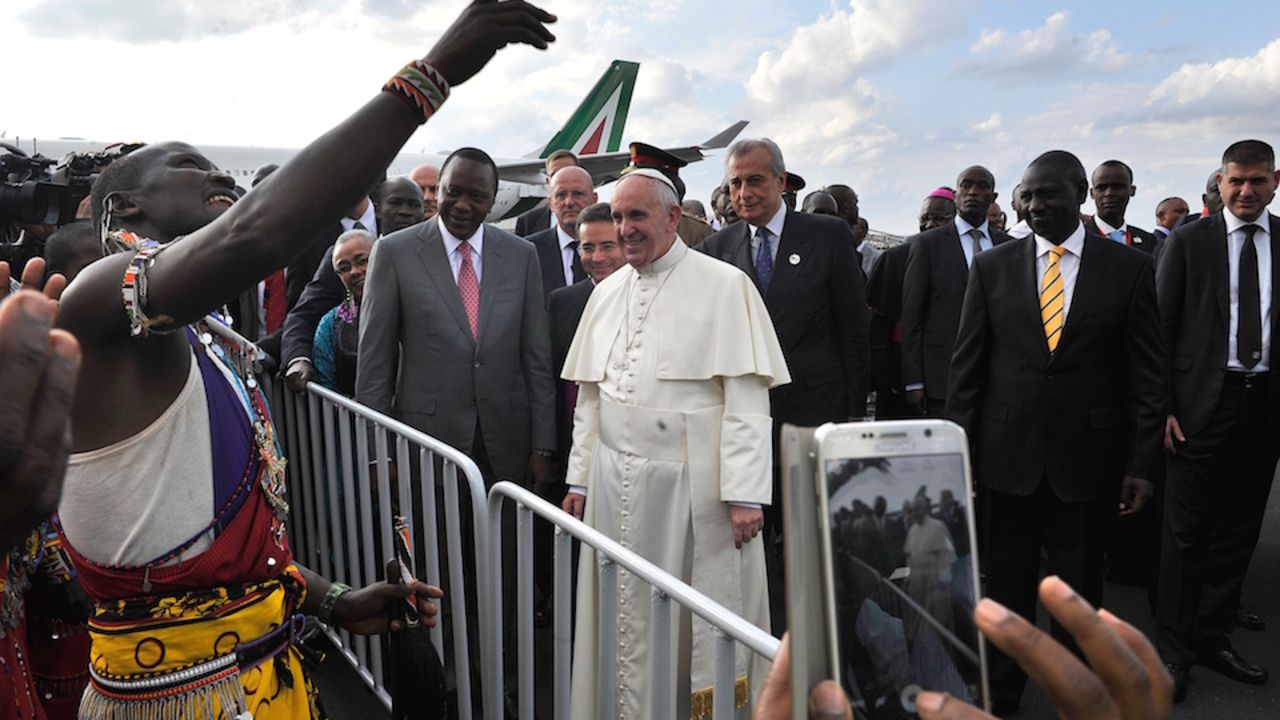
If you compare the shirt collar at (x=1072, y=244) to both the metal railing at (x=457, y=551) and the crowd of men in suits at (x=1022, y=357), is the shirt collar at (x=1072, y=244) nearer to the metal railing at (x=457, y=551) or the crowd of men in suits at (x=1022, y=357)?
the crowd of men in suits at (x=1022, y=357)

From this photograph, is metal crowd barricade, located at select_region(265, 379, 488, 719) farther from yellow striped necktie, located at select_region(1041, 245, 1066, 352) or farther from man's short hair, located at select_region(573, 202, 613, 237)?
yellow striped necktie, located at select_region(1041, 245, 1066, 352)

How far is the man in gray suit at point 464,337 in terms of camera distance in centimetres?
379

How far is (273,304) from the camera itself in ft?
17.2

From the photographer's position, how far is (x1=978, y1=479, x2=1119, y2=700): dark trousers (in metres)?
3.46

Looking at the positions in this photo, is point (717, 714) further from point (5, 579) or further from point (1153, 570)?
point (1153, 570)

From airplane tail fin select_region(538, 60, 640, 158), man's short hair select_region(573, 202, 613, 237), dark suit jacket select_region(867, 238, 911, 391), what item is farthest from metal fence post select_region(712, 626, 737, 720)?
airplane tail fin select_region(538, 60, 640, 158)

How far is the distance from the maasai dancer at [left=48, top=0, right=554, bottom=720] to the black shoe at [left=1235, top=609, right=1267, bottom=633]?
181 inches

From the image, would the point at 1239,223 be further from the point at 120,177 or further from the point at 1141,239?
the point at 120,177

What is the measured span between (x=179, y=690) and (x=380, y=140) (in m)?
1.18

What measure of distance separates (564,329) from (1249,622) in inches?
153

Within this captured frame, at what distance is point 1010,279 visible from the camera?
3557 millimetres

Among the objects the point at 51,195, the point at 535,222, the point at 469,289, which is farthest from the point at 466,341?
the point at 535,222

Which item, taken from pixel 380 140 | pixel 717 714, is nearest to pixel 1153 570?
pixel 717 714

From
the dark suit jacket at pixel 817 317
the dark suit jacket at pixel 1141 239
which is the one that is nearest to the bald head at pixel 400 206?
the dark suit jacket at pixel 817 317
